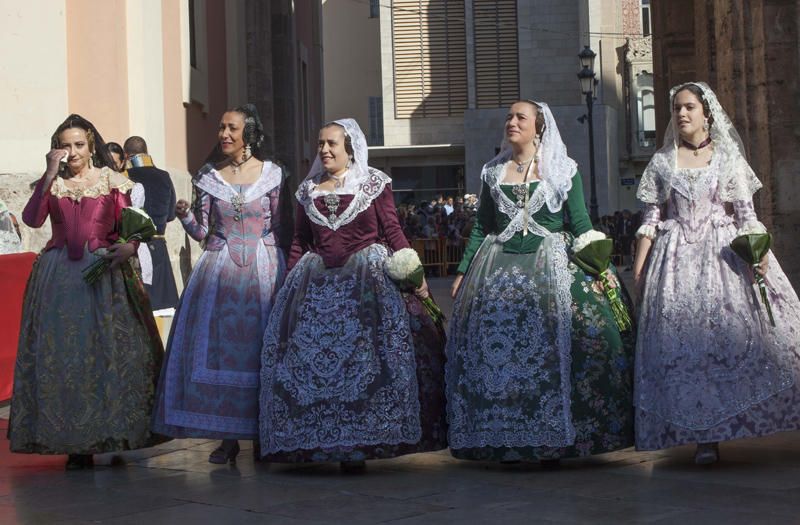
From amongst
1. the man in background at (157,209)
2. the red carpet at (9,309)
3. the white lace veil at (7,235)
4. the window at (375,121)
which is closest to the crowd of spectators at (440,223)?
the window at (375,121)

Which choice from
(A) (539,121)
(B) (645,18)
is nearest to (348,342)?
(A) (539,121)

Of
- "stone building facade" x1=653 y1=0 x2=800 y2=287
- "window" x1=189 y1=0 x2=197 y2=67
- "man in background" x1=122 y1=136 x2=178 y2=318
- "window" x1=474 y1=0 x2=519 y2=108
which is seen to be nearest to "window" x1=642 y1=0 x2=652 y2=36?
"window" x1=474 y1=0 x2=519 y2=108

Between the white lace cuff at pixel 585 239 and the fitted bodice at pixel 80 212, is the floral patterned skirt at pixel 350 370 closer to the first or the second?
the white lace cuff at pixel 585 239

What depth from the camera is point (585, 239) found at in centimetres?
707

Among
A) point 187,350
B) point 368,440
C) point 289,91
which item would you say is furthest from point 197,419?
point 289,91

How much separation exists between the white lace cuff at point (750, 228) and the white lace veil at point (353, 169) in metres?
1.82

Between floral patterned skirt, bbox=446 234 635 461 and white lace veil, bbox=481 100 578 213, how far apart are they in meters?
0.29

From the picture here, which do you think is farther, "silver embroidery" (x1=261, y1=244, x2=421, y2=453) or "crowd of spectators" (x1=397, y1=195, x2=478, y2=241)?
"crowd of spectators" (x1=397, y1=195, x2=478, y2=241)

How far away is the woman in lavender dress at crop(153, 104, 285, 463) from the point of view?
7289 millimetres

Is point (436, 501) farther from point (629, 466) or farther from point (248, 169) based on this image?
point (248, 169)

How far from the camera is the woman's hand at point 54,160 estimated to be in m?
7.38

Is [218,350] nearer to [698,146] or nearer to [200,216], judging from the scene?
[200,216]

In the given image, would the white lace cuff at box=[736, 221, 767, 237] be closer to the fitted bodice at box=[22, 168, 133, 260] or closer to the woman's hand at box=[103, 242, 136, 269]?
the woman's hand at box=[103, 242, 136, 269]

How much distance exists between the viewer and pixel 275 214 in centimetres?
762
